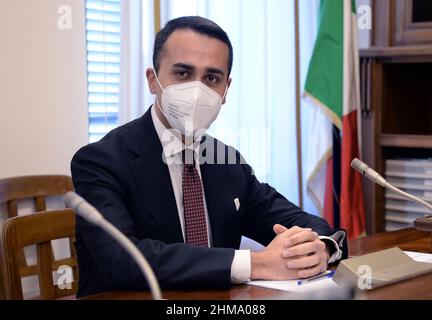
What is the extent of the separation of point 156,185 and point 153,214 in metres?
0.08

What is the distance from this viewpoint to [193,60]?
181 cm

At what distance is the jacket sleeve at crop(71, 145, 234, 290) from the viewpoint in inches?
54.8

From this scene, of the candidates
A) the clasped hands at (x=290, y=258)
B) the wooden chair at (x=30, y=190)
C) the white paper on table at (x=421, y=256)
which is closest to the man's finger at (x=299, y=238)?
the clasped hands at (x=290, y=258)

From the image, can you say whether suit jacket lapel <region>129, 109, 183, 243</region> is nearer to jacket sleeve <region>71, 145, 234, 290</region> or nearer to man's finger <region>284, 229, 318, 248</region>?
jacket sleeve <region>71, 145, 234, 290</region>

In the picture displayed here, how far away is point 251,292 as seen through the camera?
4.48ft

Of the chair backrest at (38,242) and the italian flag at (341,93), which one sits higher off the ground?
the italian flag at (341,93)

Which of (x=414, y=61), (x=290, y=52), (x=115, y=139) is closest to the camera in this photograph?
(x=115, y=139)

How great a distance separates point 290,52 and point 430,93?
0.85 m

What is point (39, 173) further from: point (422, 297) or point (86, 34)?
point (422, 297)

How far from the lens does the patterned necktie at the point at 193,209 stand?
1.75 meters

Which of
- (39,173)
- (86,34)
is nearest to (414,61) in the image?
(86,34)

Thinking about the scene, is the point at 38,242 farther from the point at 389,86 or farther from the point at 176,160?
the point at 389,86

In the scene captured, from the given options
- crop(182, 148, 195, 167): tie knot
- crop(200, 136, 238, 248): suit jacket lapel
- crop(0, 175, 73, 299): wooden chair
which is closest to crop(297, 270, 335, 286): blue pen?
crop(200, 136, 238, 248): suit jacket lapel

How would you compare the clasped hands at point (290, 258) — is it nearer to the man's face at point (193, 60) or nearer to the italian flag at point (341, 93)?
the man's face at point (193, 60)
